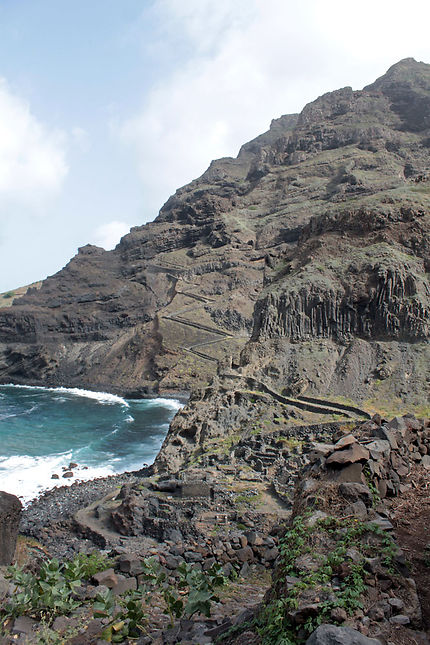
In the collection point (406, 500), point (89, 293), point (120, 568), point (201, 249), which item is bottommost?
point (120, 568)

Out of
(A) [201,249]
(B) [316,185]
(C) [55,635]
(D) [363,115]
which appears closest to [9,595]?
(C) [55,635]

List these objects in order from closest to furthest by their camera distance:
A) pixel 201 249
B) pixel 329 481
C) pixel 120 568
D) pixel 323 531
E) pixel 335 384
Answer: pixel 323 531 < pixel 329 481 < pixel 120 568 < pixel 335 384 < pixel 201 249

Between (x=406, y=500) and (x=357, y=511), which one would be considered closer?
(x=357, y=511)

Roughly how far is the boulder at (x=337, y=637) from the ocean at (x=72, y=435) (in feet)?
116

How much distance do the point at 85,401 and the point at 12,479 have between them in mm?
40151

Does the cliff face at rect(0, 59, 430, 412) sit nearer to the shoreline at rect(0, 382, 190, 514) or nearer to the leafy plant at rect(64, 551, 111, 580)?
the shoreline at rect(0, 382, 190, 514)

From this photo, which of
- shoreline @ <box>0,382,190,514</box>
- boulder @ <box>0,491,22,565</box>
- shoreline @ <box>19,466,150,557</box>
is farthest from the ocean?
boulder @ <box>0,491,22,565</box>

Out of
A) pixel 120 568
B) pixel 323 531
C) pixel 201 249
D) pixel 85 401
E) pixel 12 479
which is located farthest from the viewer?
pixel 201 249

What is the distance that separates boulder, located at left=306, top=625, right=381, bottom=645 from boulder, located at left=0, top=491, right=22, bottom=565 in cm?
959

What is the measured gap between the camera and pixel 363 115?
5423 inches

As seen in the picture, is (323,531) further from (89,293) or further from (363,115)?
(363,115)

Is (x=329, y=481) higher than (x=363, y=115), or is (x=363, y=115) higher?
(x=363, y=115)

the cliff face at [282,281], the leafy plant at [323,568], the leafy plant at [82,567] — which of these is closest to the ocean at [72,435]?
the cliff face at [282,281]

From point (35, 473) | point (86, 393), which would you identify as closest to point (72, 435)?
point (35, 473)
